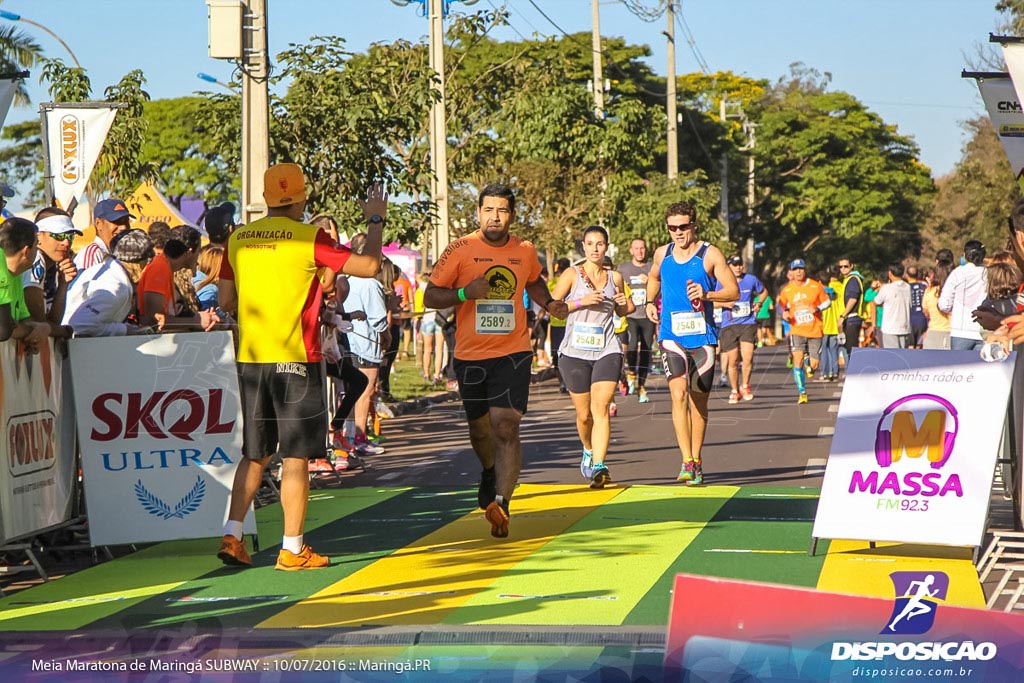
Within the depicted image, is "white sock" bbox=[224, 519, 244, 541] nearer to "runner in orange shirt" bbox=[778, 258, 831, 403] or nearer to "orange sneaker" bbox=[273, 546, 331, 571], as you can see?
"orange sneaker" bbox=[273, 546, 331, 571]

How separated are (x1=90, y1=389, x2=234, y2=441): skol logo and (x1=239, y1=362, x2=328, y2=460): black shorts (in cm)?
80

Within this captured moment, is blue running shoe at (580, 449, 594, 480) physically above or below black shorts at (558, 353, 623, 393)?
below

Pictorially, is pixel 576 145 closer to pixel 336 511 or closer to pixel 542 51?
pixel 542 51

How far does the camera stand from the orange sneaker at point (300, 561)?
8.16 meters

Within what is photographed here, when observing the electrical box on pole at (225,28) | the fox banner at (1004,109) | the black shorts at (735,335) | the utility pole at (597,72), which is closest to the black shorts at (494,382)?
the fox banner at (1004,109)

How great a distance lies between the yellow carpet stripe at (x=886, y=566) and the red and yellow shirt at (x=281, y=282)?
2992 mm

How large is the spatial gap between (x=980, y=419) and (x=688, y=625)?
16.8ft

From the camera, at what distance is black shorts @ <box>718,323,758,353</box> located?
829 inches

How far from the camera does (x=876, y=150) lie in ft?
277

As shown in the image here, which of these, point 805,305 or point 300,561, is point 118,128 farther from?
point 300,561

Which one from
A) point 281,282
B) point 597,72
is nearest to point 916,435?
point 281,282

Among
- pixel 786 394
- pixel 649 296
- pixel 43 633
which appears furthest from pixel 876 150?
pixel 43 633

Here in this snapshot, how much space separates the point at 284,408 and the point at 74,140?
27.2ft

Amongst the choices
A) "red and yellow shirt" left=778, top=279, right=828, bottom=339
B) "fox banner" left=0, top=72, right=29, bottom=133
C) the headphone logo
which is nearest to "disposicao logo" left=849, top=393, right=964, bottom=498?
the headphone logo
